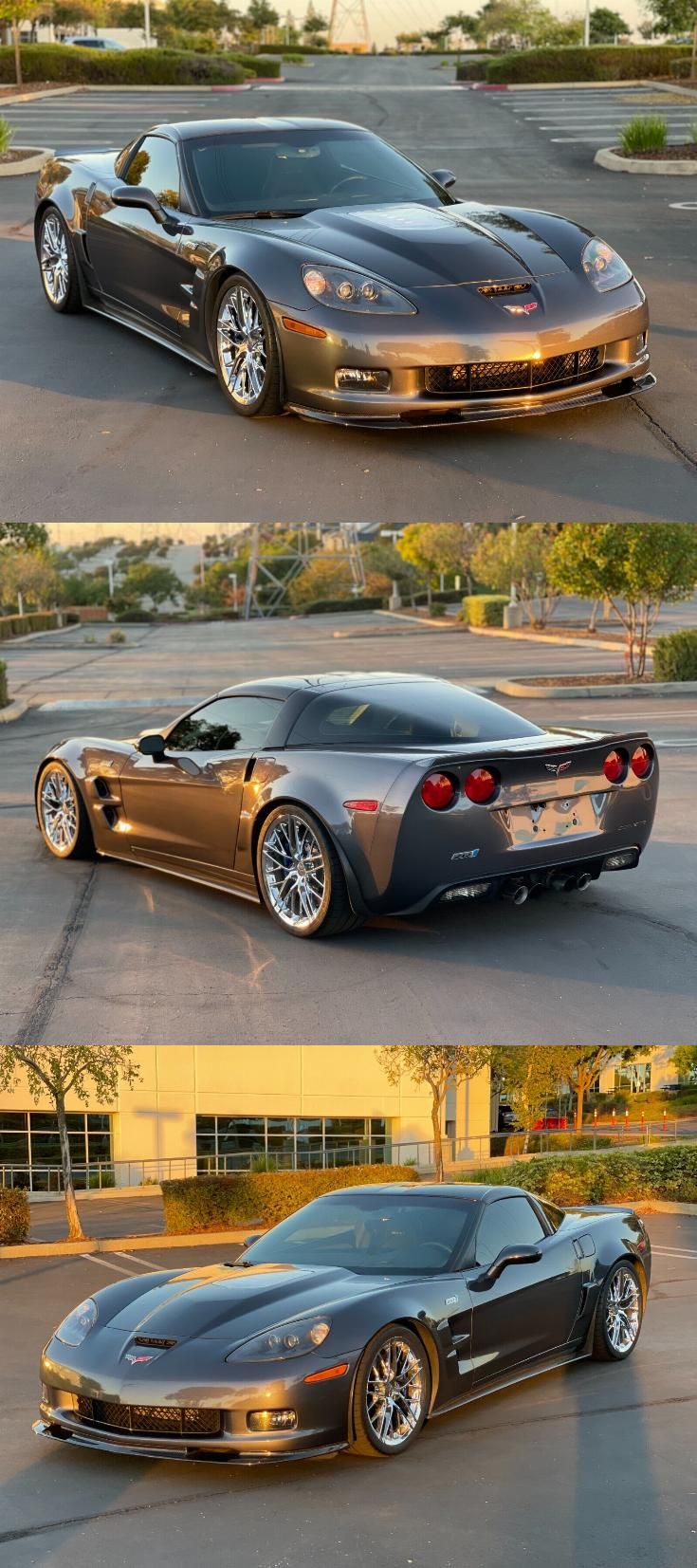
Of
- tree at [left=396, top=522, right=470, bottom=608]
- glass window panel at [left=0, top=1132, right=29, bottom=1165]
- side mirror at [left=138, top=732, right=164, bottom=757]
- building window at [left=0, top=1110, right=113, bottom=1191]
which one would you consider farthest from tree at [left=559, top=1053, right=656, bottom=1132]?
tree at [left=396, top=522, right=470, bottom=608]

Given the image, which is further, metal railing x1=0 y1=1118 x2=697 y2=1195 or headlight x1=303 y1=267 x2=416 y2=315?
metal railing x1=0 y1=1118 x2=697 y2=1195

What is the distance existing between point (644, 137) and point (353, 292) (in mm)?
14978

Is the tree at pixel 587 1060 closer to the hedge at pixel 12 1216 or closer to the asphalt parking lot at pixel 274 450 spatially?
the hedge at pixel 12 1216

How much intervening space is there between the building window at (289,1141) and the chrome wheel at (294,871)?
13.0 meters

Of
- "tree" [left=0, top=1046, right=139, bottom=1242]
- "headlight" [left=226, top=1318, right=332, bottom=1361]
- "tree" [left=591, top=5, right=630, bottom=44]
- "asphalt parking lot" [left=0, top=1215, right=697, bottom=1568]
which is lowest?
"tree" [left=0, top=1046, right=139, bottom=1242]

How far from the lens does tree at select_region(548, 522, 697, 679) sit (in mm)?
17234

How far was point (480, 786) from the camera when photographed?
21.1 ft

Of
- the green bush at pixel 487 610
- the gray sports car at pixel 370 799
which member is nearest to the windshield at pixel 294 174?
the gray sports car at pixel 370 799

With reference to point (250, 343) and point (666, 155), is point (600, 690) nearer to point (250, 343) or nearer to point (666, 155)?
point (250, 343)

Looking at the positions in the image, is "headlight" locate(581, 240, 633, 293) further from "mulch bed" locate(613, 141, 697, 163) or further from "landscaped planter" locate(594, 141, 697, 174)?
"mulch bed" locate(613, 141, 697, 163)

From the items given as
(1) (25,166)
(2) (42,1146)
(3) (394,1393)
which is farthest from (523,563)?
(3) (394,1393)

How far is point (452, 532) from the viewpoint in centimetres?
3831

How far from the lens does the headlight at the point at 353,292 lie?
7355mm

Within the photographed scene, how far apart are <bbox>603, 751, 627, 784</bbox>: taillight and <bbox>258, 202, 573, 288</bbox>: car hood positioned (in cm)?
253
